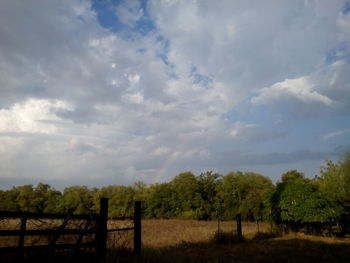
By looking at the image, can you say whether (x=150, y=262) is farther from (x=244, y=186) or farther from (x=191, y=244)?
(x=244, y=186)

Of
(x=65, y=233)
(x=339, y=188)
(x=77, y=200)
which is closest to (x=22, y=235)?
(x=65, y=233)

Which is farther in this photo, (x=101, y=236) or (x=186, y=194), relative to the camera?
(x=186, y=194)

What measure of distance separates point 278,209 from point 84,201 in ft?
155

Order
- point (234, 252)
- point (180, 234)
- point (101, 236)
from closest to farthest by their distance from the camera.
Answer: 1. point (101, 236)
2. point (234, 252)
3. point (180, 234)

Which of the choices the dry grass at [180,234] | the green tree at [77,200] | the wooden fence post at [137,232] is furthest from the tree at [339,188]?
the green tree at [77,200]

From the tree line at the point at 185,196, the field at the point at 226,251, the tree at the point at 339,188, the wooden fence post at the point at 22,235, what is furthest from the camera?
the tree line at the point at 185,196

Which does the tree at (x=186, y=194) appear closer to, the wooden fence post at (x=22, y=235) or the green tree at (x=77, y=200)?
the green tree at (x=77, y=200)

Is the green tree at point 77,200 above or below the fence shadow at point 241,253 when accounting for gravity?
above

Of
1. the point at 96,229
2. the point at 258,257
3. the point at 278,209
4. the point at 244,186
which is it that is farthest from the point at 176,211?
the point at 96,229

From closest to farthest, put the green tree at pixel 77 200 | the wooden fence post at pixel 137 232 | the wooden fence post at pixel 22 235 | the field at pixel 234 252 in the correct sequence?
the wooden fence post at pixel 22 235
the wooden fence post at pixel 137 232
the field at pixel 234 252
the green tree at pixel 77 200

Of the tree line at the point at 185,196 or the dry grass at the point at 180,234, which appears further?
the tree line at the point at 185,196

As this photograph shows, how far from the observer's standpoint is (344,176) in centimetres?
2381

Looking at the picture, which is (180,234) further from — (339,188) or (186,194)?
(186,194)

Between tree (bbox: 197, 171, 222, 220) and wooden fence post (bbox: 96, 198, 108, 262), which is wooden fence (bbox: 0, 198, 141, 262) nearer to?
wooden fence post (bbox: 96, 198, 108, 262)
